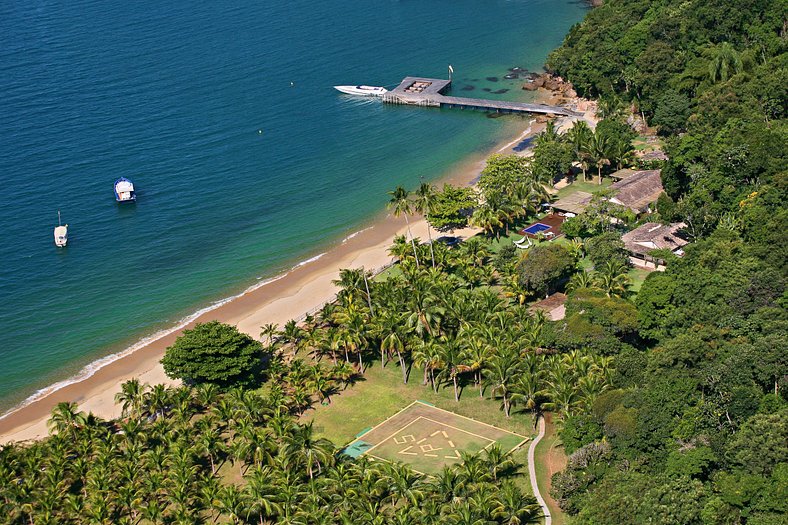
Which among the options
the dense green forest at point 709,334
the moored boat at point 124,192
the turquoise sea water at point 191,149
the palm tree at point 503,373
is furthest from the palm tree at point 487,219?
the moored boat at point 124,192

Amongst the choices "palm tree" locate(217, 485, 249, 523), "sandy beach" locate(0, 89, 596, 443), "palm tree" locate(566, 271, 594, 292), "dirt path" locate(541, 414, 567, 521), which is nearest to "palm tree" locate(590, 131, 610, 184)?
"sandy beach" locate(0, 89, 596, 443)

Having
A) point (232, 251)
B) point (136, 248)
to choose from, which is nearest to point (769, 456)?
point (232, 251)

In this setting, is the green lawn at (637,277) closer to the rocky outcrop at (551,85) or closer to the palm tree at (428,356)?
the palm tree at (428,356)

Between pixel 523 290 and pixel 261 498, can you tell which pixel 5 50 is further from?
pixel 261 498

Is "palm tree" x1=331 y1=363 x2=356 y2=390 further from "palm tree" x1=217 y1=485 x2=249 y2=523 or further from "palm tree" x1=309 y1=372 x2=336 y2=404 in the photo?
"palm tree" x1=217 y1=485 x2=249 y2=523

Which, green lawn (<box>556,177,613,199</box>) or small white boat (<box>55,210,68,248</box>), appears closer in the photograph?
small white boat (<box>55,210,68,248</box>)

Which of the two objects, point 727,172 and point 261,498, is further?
point 727,172

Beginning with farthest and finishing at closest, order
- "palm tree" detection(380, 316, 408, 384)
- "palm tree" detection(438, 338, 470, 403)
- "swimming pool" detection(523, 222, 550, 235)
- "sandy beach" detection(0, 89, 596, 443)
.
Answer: "swimming pool" detection(523, 222, 550, 235) < "sandy beach" detection(0, 89, 596, 443) < "palm tree" detection(380, 316, 408, 384) < "palm tree" detection(438, 338, 470, 403)
